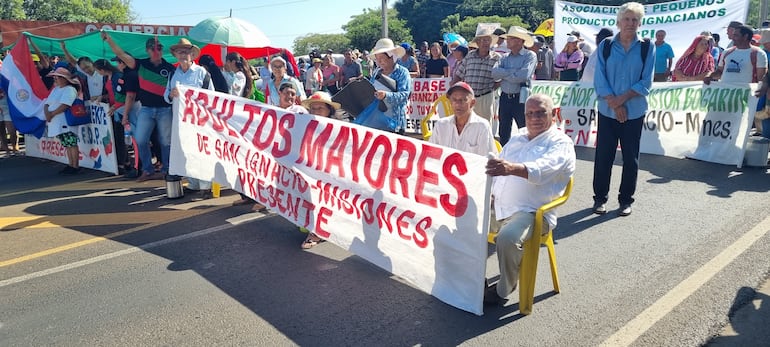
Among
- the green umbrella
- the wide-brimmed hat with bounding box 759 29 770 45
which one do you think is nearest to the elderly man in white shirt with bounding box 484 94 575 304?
the green umbrella

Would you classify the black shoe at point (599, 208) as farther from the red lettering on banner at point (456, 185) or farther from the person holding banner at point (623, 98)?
the red lettering on banner at point (456, 185)

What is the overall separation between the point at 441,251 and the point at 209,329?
4.93ft

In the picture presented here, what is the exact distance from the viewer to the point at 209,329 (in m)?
3.24

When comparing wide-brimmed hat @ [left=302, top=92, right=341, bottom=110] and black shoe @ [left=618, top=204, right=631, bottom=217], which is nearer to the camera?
wide-brimmed hat @ [left=302, top=92, right=341, bottom=110]

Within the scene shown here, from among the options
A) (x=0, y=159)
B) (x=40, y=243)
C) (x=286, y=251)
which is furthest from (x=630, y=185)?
(x=0, y=159)

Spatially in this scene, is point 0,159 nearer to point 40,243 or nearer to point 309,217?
point 40,243

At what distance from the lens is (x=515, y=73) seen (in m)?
6.73

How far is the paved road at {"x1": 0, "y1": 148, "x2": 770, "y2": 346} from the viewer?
10.3ft

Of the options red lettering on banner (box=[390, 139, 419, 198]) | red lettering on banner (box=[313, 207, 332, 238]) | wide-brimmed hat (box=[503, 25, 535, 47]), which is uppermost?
wide-brimmed hat (box=[503, 25, 535, 47])

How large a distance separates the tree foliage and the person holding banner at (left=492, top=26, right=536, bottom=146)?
2116 inches

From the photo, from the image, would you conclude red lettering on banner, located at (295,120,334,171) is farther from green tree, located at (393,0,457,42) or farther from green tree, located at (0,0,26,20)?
green tree, located at (393,0,457,42)

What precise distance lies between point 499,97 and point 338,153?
13.4ft

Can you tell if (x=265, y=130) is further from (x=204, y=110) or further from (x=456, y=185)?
(x=456, y=185)

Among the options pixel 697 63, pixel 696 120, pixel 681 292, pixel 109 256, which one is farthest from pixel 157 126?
pixel 697 63
